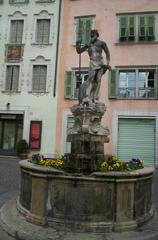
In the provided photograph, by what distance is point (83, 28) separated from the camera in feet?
57.4

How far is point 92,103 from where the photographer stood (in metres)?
7.21

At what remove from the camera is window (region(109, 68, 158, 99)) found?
52.7 ft

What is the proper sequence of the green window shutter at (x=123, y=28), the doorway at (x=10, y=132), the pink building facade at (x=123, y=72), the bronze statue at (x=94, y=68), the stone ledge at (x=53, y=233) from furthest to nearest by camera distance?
the doorway at (x=10, y=132) < the green window shutter at (x=123, y=28) < the pink building facade at (x=123, y=72) < the bronze statue at (x=94, y=68) < the stone ledge at (x=53, y=233)

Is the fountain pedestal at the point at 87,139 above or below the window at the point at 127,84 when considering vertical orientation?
below

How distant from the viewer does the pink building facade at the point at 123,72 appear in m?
16.0

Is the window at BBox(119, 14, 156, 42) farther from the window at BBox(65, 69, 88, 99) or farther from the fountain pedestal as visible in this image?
the fountain pedestal

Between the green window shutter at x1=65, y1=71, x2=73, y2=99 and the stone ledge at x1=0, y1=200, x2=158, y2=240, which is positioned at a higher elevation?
the green window shutter at x1=65, y1=71, x2=73, y2=99

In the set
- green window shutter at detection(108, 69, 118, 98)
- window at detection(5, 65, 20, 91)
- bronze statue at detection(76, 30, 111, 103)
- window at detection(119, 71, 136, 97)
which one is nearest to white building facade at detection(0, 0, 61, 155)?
window at detection(5, 65, 20, 91)

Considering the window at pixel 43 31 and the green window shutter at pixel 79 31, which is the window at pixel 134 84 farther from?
the window at pixel 43 31

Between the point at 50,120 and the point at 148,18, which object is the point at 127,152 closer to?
the point at 50,120

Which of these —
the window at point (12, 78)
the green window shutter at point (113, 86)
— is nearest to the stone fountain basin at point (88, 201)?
the green window shutter at point (113, 86)

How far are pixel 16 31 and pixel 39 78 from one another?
3724 mm

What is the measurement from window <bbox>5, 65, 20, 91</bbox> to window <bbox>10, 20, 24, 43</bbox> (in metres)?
1.87

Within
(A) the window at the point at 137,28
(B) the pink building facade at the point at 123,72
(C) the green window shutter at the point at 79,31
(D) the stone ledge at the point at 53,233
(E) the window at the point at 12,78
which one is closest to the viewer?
(D) the stone ledge at the point at 53,233
